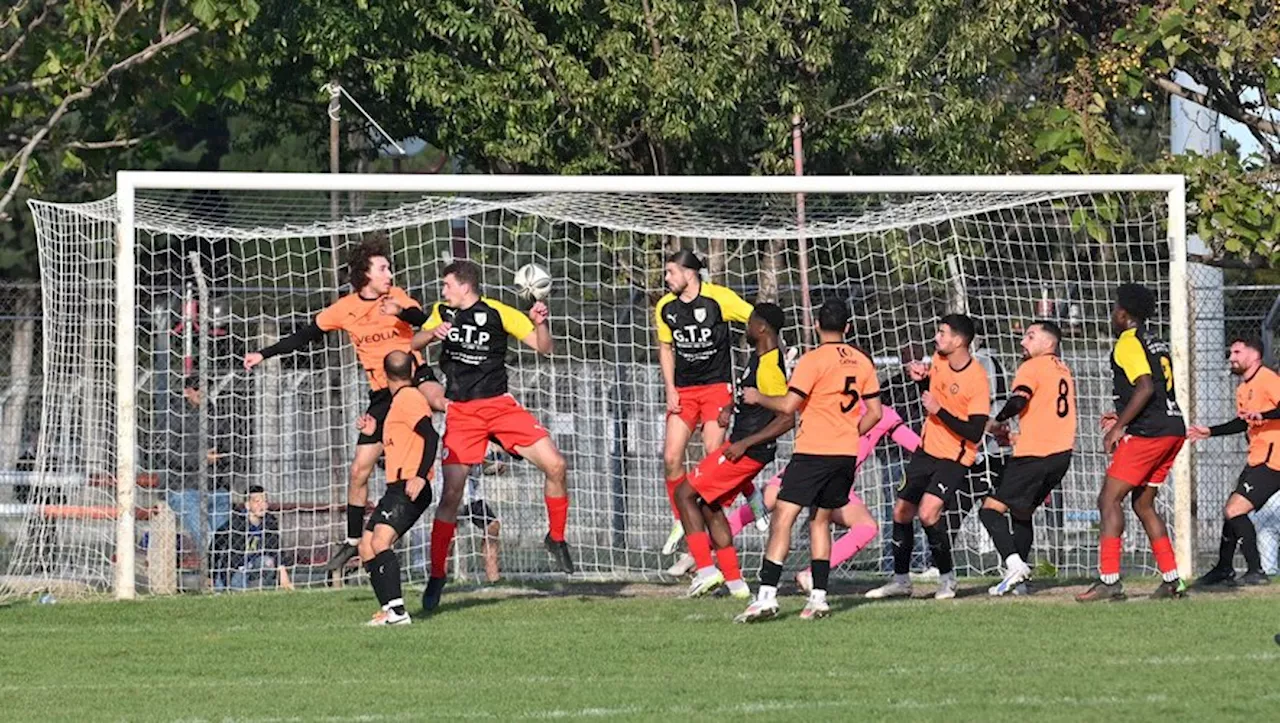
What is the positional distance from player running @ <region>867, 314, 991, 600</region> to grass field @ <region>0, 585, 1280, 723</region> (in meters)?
0.40

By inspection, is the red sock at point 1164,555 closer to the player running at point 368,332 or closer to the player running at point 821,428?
the player running at point 821,428

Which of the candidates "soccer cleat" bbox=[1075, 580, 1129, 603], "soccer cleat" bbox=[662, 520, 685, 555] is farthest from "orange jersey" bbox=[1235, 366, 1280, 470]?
"soccer cleat" bbox=[662, 520, 685, 555]

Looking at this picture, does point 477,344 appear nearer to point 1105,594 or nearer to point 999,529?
point 999,529

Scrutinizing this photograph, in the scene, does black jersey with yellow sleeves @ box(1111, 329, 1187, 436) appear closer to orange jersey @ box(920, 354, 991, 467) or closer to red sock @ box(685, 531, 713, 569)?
orange jersey @ box(920, 354, 991, 467)

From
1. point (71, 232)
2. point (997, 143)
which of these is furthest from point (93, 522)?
point (997, 143)

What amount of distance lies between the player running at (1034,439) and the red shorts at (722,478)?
173cm

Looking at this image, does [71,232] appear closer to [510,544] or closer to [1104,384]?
[510,544]

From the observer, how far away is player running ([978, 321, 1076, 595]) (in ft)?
43.9

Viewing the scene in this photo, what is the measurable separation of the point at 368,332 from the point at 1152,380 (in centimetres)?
520

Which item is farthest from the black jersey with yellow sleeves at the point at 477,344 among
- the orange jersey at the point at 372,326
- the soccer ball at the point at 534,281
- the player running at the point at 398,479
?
the player running at the point at 398,479

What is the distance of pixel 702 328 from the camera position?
14.1 meters

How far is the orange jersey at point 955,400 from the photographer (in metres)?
13.5

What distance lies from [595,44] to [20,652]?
10.0 meters

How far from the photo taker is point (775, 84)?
783 inches
